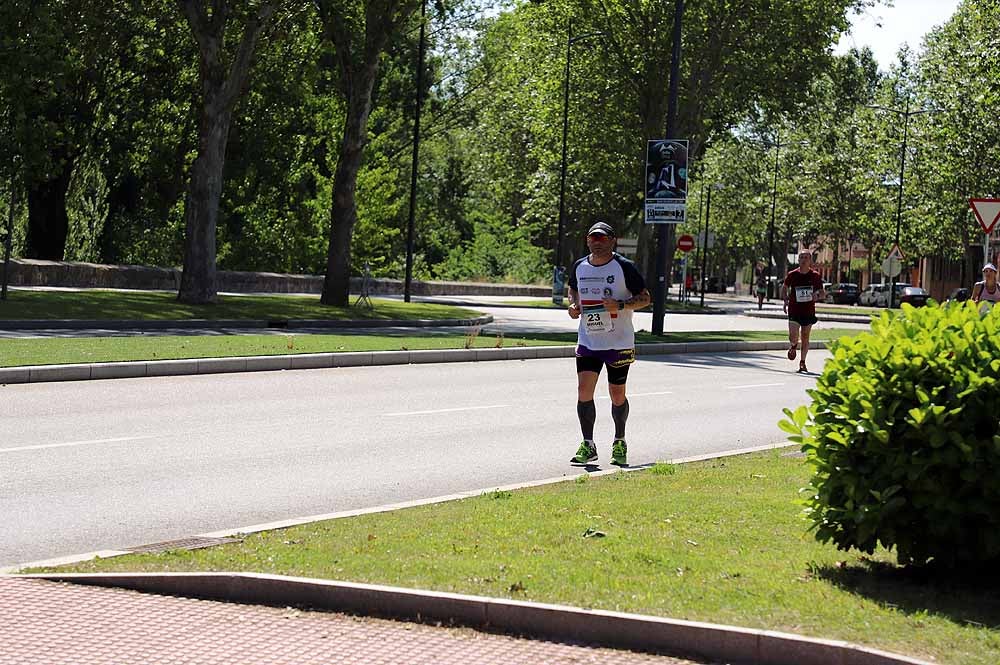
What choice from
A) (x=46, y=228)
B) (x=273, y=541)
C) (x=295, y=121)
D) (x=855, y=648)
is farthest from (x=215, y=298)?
(x=855, y=648)

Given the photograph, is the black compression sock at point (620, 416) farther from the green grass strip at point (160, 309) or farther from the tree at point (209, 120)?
the tree at point (209, 120)

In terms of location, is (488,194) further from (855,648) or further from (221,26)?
(855,648)

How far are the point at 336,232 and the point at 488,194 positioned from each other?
148 feet

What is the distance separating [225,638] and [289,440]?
6753 mm

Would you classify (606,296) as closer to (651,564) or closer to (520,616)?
(651,564)

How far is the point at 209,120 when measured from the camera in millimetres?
32969

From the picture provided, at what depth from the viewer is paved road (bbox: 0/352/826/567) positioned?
30.0 ft

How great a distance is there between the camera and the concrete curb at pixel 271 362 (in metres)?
17.3

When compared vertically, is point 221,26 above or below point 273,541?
above

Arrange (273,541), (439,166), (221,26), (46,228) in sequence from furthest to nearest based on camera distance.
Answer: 1. (439,166)
2. (46,228)
3. (221,26)
4. (273,541)

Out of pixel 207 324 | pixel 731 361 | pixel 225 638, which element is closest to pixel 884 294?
pixel 731 361

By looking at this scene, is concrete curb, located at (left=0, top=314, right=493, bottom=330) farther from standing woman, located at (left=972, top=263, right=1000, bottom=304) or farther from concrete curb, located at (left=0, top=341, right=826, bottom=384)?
standing woman, located at (left=972, top=263, right=1000, bottom=304)

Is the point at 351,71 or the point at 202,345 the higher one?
the point at 351,71

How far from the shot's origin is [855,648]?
18.1 feet
